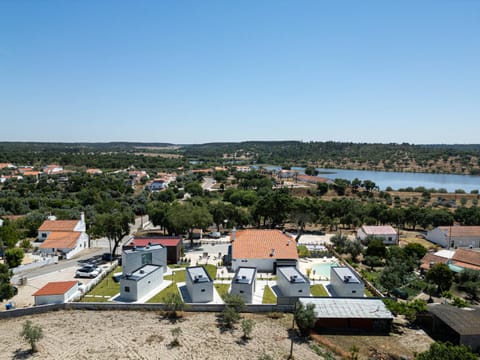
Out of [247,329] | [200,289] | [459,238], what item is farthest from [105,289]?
[459,238]

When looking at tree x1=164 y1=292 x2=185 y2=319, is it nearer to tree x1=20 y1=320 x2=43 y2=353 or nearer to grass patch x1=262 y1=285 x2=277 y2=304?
grass patch x1=262 y1=285 x2=277 y2=304

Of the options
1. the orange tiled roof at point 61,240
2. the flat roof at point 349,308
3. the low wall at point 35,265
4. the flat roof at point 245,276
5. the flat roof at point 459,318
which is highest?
the flat roof at point 245,276

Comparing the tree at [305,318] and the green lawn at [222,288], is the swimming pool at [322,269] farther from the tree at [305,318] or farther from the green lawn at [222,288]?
the tree at [305,318]

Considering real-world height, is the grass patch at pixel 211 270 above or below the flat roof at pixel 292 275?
below

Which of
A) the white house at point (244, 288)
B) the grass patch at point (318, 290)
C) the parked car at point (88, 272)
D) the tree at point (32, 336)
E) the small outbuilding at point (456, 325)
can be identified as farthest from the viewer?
the parked car at point (88, 272)

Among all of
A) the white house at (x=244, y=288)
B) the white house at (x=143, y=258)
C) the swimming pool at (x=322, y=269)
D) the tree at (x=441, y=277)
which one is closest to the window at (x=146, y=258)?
the white house at (x=143, y=258)

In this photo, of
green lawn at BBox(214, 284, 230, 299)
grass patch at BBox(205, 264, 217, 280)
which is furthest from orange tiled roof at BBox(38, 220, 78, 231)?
green lawn at BBox(214, 284, 230, 299)

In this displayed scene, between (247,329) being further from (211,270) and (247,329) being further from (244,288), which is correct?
(211,270)
